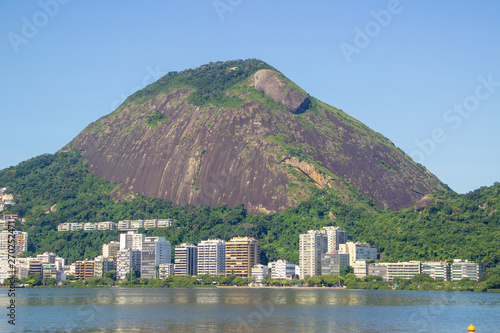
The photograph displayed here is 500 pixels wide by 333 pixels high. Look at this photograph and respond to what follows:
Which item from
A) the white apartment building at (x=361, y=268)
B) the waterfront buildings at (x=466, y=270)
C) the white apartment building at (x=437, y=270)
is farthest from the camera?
the white apartment building at (x=361, y=268)

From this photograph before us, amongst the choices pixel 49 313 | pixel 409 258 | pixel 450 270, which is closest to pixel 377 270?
pixel 409 258

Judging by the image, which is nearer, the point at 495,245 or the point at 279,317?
the point at 279,317

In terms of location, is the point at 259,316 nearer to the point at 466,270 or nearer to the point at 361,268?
the point at 466,270

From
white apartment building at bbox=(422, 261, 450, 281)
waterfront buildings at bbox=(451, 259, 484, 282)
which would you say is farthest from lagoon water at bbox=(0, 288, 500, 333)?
white apartment building at bbox=(422, 261, 450, 281)

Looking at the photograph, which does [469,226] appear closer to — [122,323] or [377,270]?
[377,270]

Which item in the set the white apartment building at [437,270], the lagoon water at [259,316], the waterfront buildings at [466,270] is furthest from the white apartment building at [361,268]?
the lagoon water at [259,316]

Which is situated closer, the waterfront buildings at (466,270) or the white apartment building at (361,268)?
the waterfront buildings at (466,270)

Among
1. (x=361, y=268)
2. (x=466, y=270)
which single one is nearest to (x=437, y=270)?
(x=466, y=270)

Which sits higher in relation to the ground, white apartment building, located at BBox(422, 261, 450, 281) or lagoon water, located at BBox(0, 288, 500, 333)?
white apartment building, located at BBox(422, 261, 450, 281)

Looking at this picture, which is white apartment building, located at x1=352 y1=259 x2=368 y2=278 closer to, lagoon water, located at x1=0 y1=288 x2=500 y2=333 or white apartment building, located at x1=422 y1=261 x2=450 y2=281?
white apartment building, located at x1=422 y1=261 x2=450 y2=281

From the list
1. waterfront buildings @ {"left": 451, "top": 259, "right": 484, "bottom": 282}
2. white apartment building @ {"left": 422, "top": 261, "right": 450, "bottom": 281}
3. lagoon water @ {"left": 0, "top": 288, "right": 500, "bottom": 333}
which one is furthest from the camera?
white apartment building @ {"left": 422, "top": 261, "right": 450, "bottom": 281}

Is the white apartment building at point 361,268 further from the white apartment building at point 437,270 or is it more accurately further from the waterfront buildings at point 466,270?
the waterfront buildings at point 466,270
